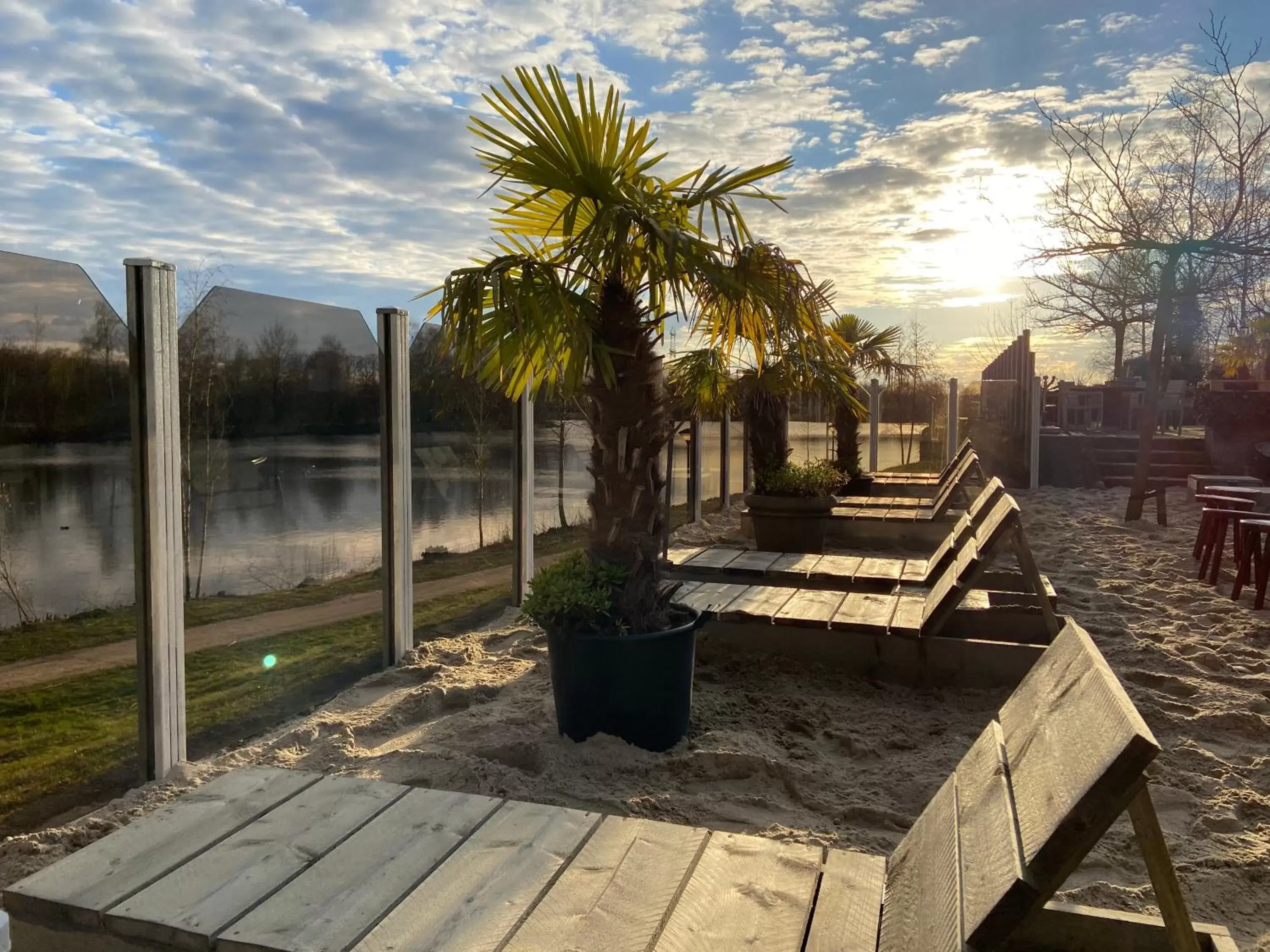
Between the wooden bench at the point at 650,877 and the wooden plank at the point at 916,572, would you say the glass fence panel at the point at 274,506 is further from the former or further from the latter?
the wooden plank at the point at 916,572

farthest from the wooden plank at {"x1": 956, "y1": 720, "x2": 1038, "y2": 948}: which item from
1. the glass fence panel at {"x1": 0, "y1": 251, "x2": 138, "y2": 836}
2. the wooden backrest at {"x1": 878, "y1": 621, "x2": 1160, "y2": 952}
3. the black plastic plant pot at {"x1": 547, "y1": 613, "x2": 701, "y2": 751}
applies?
the glass fence panel at {"x1": 0, "y1": 251, "x2": 138, "y2": 836}

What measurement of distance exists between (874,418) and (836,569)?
1019 centimetres

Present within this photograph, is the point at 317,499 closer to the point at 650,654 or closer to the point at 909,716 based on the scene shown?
the point at 650,654

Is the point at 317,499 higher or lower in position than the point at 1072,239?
Result: lower

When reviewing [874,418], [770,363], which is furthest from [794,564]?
[874,418]

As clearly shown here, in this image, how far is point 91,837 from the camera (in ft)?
9.52

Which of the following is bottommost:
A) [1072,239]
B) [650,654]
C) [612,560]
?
[650,654]

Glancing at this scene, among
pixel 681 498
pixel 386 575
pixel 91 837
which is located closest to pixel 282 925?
pixel 91 837

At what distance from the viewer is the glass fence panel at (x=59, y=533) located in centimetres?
288

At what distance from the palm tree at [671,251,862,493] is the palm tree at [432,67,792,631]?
3.6 inches

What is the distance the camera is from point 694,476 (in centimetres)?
1071

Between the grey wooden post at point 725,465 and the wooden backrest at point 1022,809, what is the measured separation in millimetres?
9875

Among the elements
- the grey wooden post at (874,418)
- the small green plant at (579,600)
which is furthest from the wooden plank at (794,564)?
the grey wooden post at (874,418)

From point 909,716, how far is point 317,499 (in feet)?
9.97
